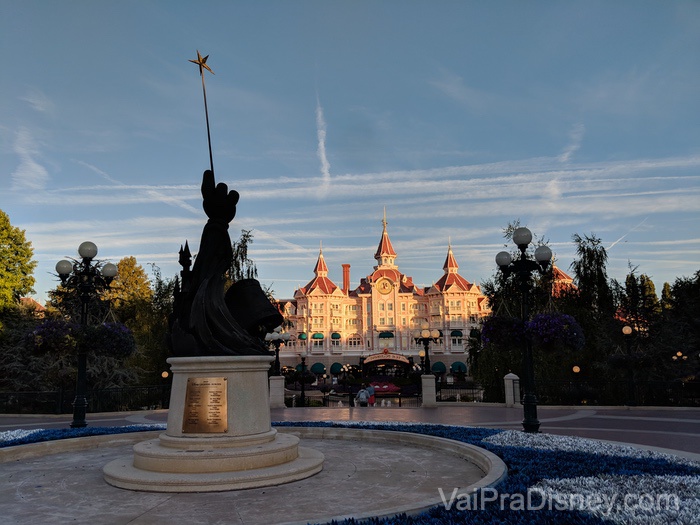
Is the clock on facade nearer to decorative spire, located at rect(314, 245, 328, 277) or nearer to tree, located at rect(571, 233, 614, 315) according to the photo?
decorative spire, located at rect(314, 245, 328, 277)

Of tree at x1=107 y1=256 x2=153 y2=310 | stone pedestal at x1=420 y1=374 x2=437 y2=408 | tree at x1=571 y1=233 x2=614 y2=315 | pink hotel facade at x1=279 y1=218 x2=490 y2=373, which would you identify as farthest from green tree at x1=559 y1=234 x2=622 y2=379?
pink hotel facade at x1=279 y1=218 x2=490 y2=373

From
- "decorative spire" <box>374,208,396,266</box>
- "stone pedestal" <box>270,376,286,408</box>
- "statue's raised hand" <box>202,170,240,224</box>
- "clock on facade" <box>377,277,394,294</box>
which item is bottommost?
"stone pedestal" <box>270,376,286,408</box>

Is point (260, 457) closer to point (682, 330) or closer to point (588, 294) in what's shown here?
point (588, 294)

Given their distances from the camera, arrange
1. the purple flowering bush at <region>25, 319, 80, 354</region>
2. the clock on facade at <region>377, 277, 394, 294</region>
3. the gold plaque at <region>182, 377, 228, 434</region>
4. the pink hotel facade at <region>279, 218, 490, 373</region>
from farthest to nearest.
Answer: the clock on facade at <region>377, 277, 394, 294</region> < the pink hotel facade at <region>279, 218, 490, 373</region> < the purple flowering bush at <region>25, 319, 80, 354</region> < the gold plaque at <region>182, 377, 228, 434</region>

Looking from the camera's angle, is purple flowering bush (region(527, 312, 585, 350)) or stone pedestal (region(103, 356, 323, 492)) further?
purple flowering bush (region(527, 312, 585, 350))

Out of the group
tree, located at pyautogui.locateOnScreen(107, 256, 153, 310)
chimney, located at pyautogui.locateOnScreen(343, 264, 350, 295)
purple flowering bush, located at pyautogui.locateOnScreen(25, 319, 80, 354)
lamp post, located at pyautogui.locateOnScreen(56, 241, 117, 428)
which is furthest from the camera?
chimney, located at pyautogui.locateOnScreen(343, 264, 350, 295)

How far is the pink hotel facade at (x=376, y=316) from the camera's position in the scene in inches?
3278

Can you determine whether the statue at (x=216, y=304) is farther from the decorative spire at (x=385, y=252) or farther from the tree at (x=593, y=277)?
the decorative spire at (x=385, y=252)

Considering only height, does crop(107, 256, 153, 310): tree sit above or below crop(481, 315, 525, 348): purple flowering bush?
above

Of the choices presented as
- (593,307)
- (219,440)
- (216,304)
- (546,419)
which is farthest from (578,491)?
(593,307)

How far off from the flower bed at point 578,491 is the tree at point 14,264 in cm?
3684

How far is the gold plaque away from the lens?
27.9 feet

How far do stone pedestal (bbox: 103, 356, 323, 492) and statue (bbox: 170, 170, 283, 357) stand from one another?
1.58 ft

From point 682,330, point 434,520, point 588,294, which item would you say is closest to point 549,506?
point 434,520
